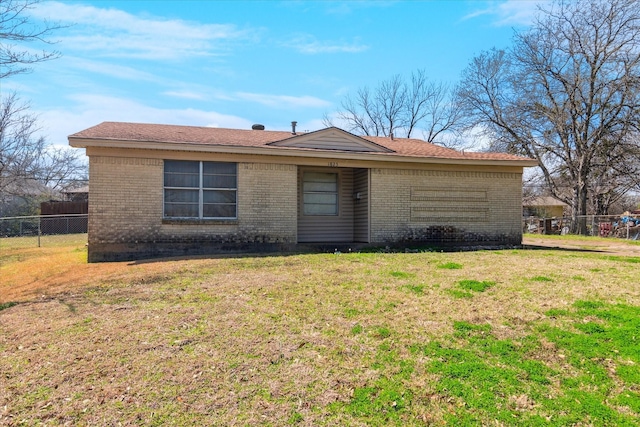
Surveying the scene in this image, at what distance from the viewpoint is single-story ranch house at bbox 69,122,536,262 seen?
10906 mm

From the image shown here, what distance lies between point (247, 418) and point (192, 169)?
29.7 feet

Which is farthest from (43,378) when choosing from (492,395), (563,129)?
(563,129)

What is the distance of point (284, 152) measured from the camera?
11.9m

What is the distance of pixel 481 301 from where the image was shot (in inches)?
229

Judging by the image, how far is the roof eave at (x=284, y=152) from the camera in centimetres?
1050

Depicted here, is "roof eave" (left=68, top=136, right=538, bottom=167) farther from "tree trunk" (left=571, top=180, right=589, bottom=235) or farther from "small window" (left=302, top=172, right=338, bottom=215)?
"tree trunk" (left=571, top=180, right=589, bottom=235)

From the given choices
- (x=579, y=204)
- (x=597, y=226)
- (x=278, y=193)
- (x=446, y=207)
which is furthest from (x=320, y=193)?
(x=579, y=204)

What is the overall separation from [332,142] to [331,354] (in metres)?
9.15

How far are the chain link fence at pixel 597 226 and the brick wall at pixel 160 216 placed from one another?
1747 cm

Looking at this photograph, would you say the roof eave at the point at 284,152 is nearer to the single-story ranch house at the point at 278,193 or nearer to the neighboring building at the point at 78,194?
the single-story ranch house at the point at 278,193

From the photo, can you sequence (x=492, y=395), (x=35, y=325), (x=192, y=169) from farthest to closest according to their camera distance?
(x=192, y=169), (x=35, y=325), (x=492, y=395)

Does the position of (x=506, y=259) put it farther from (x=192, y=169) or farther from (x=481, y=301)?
(x=192, y=169)

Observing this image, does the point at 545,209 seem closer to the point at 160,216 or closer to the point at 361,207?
the point at 361,207

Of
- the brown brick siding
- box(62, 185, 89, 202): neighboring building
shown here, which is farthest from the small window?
box(62, 185, 89, 202): neighboring building
